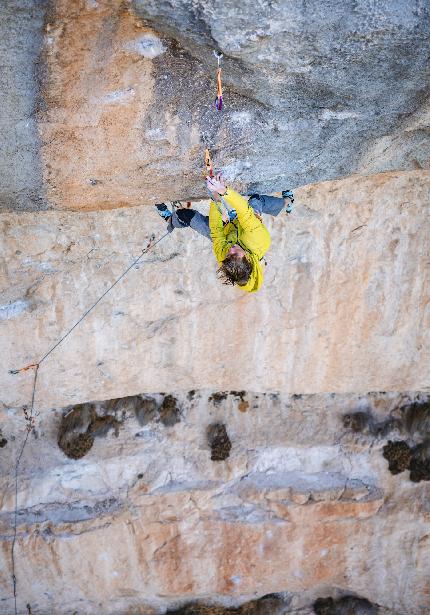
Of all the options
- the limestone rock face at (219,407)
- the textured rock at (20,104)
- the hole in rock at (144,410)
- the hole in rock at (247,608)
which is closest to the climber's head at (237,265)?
the limestone rock face at (219,407)

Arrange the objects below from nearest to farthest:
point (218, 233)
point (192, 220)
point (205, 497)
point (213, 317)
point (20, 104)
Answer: point (20, 104) < point (218, 233) < point (192, 220) < point (213, 317) < point (205, 497)

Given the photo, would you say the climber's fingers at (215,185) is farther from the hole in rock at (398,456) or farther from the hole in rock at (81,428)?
the hole in rock at (398,456)

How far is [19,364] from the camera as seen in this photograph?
6762 millimetres

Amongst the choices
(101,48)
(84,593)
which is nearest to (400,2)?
(101,48)

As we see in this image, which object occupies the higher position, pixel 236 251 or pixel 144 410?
pixel 236 251

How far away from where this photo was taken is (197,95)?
155 inches

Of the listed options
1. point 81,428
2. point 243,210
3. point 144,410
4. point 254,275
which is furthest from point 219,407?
point 243,210

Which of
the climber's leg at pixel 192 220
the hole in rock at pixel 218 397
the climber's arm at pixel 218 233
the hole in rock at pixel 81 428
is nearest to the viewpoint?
the climber's arm at pixel 218 233

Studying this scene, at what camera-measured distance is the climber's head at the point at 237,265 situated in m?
4.36

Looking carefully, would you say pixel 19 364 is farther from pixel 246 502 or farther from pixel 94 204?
pixel 246 502

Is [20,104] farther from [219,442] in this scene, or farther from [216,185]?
[219,442]

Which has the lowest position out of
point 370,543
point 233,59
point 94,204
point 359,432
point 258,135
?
point 370,543

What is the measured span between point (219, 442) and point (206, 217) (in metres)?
4.37

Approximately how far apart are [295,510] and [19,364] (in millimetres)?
4782
